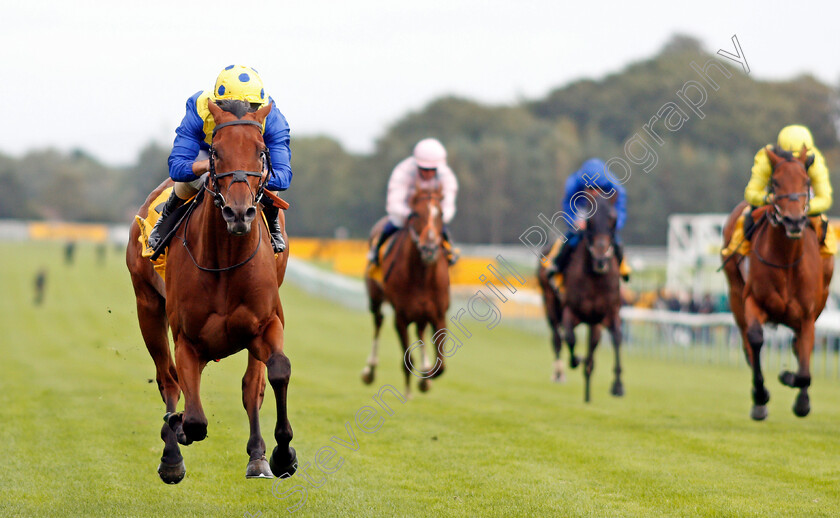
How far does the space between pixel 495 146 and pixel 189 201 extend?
52566 millimetres

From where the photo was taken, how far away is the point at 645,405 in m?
10.5

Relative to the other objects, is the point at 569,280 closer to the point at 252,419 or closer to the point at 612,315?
the point at 612,315

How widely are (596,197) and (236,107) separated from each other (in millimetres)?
5967

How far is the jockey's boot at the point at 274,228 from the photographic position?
19.3ft

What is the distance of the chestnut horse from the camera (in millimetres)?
9984

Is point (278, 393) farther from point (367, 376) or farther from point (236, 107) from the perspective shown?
point (367, 376)

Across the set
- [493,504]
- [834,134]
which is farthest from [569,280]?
[834,134]

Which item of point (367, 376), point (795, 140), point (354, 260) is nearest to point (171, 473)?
point (795, 140)

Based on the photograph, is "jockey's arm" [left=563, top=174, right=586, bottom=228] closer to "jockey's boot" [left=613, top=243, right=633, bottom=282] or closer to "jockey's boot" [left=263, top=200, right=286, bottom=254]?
"jockey's boot" [left=613, top=243, right=633, bottom=282]

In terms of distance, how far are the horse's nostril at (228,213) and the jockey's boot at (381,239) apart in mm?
6161

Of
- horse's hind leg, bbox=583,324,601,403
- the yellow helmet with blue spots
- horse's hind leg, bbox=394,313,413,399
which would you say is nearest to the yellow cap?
horse's hind leg, bbox=583,324,601,403

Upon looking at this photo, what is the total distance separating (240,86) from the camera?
18.4 feet

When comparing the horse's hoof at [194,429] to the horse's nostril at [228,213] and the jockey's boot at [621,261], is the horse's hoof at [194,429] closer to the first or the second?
the horse's nostril at [228,213]

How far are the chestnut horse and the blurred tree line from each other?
41132 mm
